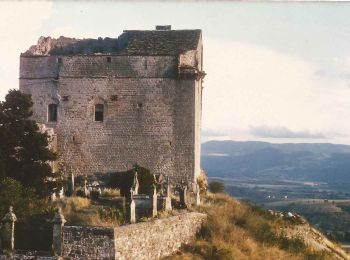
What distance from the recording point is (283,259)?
24312 millimetres

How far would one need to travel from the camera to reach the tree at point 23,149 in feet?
84.8

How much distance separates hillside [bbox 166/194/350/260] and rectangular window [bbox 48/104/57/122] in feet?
26.9

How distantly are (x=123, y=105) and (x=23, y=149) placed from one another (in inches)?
290

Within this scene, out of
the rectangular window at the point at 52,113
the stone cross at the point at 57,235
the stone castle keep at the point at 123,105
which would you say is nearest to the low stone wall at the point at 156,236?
the stone cross at the point at 57,235

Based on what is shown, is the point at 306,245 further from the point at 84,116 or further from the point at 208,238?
the point at 84,116

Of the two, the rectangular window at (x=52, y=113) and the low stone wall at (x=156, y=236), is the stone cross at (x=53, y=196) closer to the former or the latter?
the low stone wall at (x=156, y=236)

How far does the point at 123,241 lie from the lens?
18641 mm

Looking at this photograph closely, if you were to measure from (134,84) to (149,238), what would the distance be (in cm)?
1372

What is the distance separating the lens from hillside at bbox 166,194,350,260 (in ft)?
76.1

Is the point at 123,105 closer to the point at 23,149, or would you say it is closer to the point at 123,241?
the point at 23,149

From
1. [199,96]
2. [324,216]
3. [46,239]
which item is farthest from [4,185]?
[324,216]

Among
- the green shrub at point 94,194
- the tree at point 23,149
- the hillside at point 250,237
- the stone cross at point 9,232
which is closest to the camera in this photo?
the stone cross at point 9,232

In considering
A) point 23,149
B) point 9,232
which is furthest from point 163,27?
point 9,232

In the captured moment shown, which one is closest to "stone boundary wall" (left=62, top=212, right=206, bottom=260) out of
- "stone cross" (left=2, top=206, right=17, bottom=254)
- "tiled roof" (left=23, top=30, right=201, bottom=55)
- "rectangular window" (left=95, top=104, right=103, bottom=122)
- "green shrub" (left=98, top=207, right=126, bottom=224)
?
"green shrub" (left=98, top=207, right=126, bottom=224)
